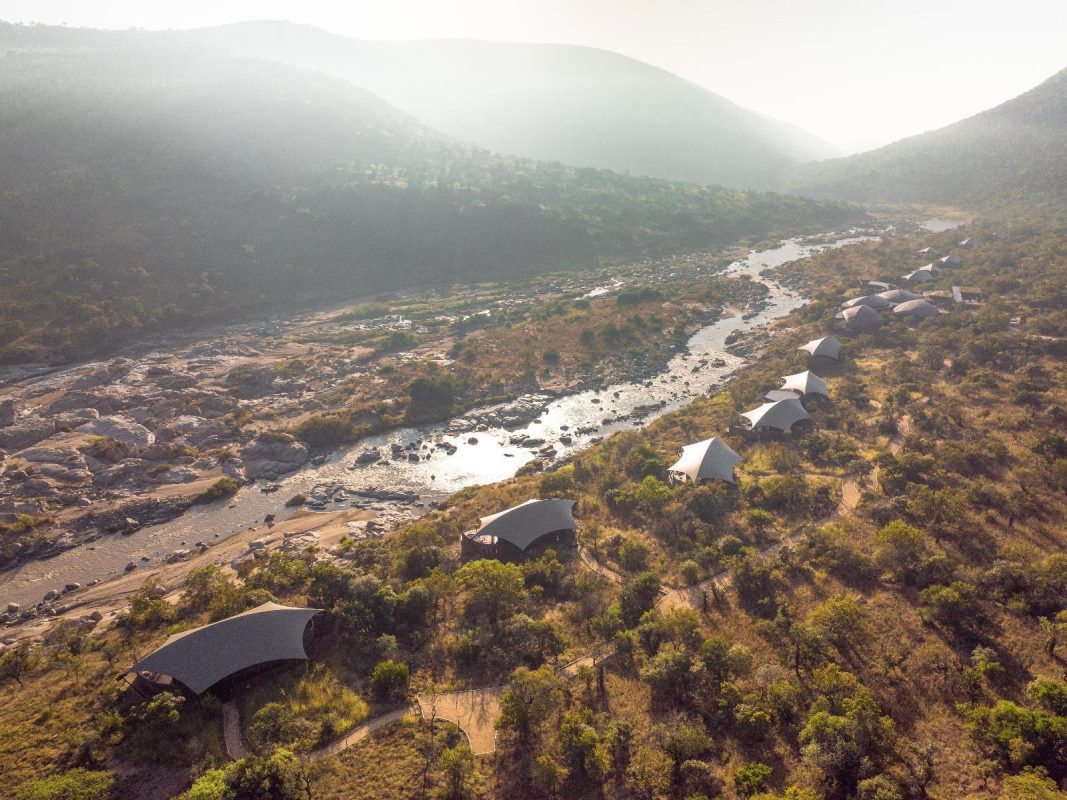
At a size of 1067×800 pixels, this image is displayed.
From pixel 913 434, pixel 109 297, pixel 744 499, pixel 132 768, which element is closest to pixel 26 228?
pixel 109 297

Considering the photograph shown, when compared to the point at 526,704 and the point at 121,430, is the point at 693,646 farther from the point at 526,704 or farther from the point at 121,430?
the point at 121,430

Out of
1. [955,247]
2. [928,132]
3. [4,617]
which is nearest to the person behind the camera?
[4,617]

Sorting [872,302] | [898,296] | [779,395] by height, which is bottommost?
[779,395]

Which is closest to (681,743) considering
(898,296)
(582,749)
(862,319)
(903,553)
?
(582,749)

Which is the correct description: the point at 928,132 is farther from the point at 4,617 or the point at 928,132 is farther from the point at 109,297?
the point at 4,617

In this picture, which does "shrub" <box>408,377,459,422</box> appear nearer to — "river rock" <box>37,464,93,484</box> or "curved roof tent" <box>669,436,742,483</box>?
"curved roof tent" <box>669,436,742,483</box>
